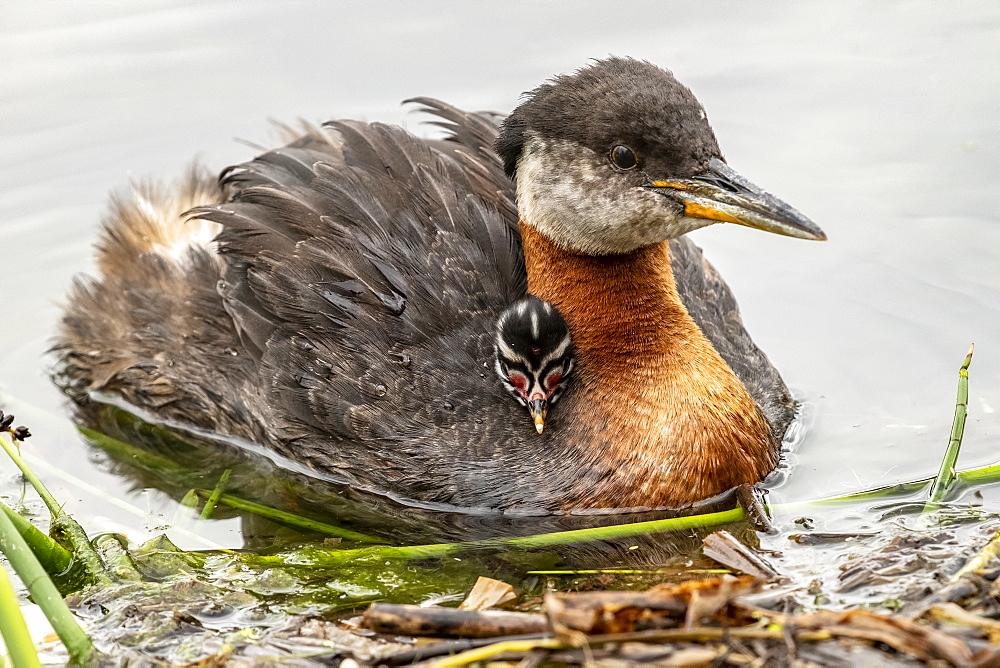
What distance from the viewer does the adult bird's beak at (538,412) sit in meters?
5.80

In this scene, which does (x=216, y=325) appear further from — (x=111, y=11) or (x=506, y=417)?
(x=111, y=11)

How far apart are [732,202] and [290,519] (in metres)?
2.63

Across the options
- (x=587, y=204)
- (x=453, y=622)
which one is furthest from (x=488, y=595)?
(x=587, y=204)

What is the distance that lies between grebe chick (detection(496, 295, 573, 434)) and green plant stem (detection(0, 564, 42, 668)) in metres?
2.68

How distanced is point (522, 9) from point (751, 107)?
2.07m

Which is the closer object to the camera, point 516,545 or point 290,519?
point 516,545

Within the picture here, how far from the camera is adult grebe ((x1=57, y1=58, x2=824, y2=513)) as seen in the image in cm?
571

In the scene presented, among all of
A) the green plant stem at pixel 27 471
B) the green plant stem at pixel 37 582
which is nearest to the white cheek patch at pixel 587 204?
the green plant stem at pixel 27 471

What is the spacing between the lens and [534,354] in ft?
18.9

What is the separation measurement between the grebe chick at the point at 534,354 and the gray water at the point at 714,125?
1.51 metres

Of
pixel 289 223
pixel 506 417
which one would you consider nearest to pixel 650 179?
pixel 506 417

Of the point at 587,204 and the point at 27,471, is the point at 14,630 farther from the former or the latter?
the point at 587,204

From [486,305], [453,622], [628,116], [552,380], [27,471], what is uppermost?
[628,116]

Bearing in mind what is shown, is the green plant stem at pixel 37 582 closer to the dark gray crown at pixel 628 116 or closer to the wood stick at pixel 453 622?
the wood stick at pixel 453 622
